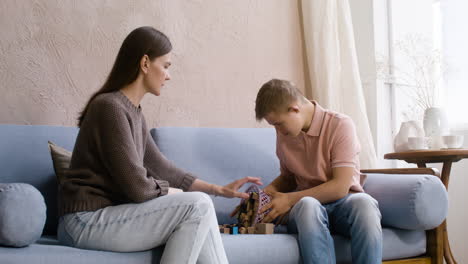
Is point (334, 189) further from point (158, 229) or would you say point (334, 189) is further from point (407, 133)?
point (407, 133)

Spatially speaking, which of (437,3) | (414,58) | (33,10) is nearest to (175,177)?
(33,10)

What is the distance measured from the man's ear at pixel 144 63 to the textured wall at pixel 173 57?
26.5 inches

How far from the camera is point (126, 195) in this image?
4.73 feet

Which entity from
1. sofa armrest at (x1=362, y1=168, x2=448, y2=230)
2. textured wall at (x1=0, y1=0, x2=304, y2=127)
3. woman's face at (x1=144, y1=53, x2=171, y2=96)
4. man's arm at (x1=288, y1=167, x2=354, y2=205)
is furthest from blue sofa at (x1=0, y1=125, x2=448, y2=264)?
woman's face at (x1=144, y1=53, x2=171, y2=96)

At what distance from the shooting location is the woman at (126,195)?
53.6 inches

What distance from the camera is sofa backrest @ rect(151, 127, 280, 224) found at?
2105mm

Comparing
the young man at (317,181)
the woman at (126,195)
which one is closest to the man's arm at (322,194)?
the young man at (317,181)

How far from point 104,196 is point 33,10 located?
1051 mm

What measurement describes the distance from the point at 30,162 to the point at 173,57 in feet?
2.94

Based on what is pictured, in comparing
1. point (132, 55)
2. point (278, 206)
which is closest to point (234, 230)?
point (278, 206)

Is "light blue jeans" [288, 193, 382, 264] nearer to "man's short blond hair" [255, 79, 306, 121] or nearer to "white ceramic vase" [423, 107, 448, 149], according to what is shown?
"man's short blond hair" [255, 79, 306, 121]

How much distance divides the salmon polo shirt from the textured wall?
665mm

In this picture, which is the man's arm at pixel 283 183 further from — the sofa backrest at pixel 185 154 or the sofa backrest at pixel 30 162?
the sofa backrest at pixel 30 162

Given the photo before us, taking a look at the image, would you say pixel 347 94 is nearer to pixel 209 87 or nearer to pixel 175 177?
pixel 209 87
